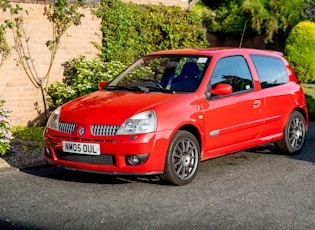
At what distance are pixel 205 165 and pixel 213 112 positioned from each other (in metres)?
1.17

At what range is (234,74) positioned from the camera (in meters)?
8.32

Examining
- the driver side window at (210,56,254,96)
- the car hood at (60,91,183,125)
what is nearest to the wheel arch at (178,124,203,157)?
the car hood at (60,91,183,125)

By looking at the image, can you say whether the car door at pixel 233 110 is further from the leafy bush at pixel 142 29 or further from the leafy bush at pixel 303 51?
the leafy bush at pixel 303 51

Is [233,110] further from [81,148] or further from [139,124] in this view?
[81,148]

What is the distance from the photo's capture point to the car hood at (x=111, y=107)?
23.1ft

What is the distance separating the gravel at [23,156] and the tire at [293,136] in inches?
138

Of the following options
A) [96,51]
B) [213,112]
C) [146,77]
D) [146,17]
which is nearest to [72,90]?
[96,51]

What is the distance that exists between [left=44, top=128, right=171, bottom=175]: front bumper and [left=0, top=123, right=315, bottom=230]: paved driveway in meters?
0.26

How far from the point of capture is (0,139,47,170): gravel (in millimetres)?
8461

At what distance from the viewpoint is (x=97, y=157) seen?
7.02m

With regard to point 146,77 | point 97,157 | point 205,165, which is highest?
point 146,77

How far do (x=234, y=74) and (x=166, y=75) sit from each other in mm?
963

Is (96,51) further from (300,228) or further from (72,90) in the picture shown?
(300,228)

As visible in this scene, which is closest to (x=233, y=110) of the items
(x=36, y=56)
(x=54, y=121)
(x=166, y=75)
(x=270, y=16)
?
(x=166, y=75)
